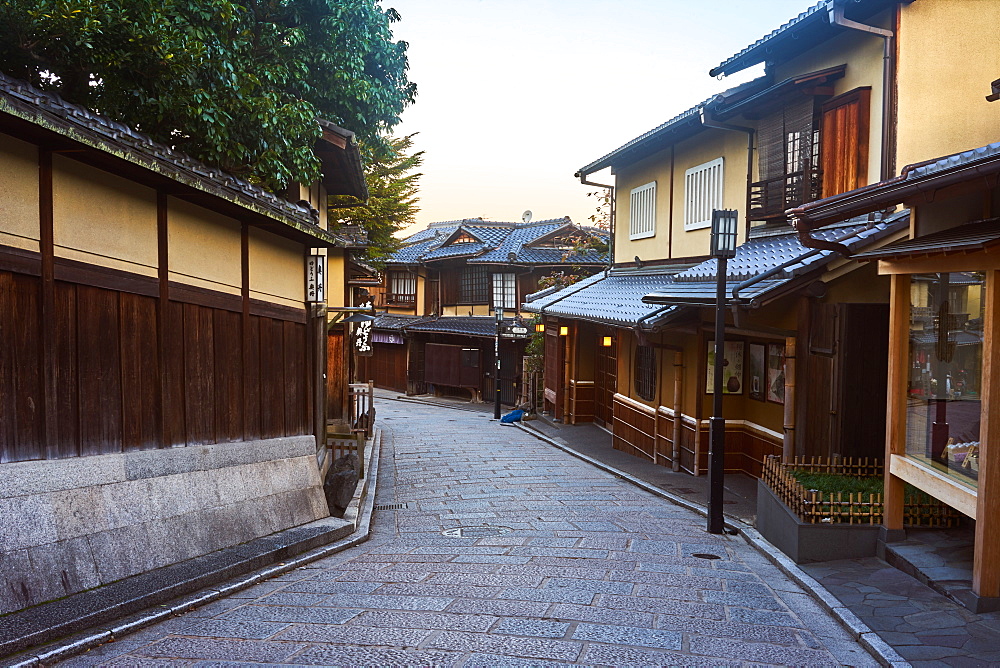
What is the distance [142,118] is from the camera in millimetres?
11297

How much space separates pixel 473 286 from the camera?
4269cm

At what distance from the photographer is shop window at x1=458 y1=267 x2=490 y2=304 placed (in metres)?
42.0

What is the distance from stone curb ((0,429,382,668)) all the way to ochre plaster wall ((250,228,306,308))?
3652mm

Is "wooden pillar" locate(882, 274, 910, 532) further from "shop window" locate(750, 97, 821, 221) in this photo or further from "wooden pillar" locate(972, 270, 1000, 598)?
"shop window" locate(750, 97, 821, 221)

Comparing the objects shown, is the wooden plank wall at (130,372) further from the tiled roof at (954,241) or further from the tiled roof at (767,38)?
the tiled roof at (767,38)

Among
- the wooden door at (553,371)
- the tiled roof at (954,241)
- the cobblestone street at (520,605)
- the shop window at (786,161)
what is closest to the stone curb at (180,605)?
the cobblestone street at (520,605)

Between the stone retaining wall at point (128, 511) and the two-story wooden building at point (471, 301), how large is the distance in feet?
82.6

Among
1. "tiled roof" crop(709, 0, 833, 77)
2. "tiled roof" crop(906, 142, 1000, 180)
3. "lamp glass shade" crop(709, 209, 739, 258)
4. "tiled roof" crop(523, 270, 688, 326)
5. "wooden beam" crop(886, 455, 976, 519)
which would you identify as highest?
"tiled roof" crop(709, 0, 833, 77)

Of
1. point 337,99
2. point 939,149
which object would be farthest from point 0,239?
point 939,149

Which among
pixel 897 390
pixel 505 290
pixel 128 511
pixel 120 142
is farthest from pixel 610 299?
pixel 505 290

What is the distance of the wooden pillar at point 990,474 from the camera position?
7.59 meters

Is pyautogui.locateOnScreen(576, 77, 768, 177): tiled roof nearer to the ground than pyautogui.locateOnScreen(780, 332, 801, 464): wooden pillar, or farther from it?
farther from it

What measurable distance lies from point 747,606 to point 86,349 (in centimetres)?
713

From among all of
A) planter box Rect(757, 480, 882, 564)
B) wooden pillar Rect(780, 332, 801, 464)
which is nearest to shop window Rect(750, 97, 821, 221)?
wooden pillar Rect(780, 332, 801, 464)
